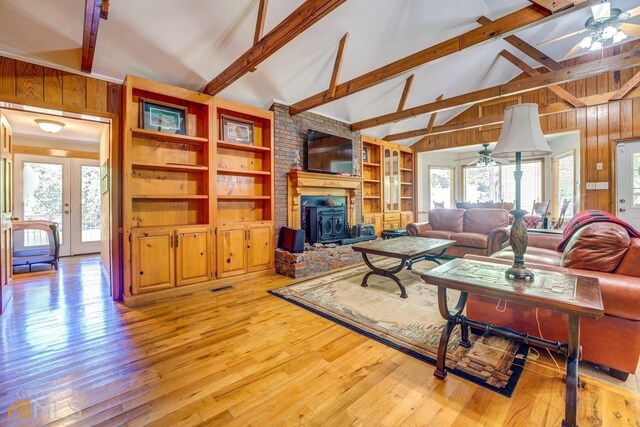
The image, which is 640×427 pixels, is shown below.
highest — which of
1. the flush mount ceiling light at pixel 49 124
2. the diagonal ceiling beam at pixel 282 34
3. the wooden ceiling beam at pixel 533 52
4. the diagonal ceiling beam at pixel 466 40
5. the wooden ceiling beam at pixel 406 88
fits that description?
the wooden ceiling beam at pixel 533 52

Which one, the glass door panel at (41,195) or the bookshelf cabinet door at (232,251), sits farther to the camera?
the glass door panel at (41,195)

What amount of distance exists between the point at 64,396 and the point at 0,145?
3.03m

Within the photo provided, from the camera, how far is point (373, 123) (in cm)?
535

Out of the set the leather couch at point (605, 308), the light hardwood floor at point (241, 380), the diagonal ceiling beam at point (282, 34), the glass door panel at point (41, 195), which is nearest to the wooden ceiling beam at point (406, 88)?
the diagonal ceiling beam at point (282, 34)

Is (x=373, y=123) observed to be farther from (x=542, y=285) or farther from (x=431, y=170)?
(x=542, y=285)

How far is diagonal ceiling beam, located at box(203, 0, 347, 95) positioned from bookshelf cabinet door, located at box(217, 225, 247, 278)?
6.08 feet

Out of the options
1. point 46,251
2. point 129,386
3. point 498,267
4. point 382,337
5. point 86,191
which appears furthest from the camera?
point 86,191

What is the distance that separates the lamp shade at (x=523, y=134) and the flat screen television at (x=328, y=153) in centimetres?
328

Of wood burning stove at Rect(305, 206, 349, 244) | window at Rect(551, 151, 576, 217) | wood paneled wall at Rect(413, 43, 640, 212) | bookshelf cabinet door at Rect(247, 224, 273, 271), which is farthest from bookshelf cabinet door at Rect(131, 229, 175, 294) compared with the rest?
window at Rect(551, 151, 576, 217)

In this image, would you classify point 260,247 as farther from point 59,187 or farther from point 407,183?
point 407,183

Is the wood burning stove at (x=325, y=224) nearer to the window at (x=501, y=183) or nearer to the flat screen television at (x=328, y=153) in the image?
the flat screen television at (x=328, y=153)

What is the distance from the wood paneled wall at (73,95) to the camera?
259 cm

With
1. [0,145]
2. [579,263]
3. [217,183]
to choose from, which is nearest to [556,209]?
[579,263]

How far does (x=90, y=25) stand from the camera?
2164 mm
